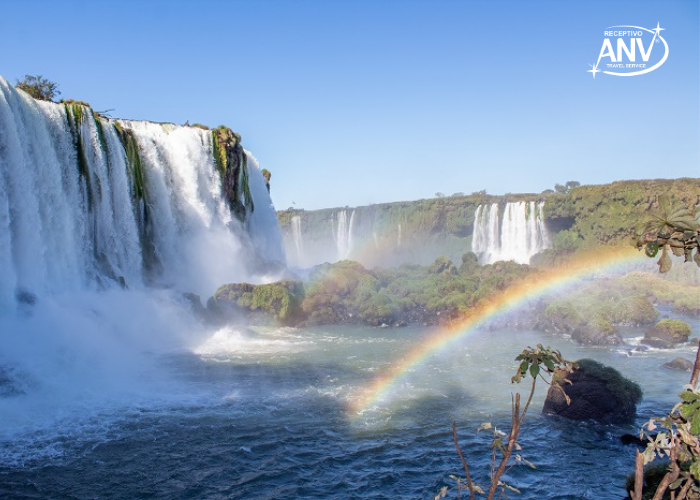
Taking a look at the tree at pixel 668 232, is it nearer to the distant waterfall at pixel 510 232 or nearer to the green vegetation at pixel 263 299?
the green vegetation at pixel 263 299

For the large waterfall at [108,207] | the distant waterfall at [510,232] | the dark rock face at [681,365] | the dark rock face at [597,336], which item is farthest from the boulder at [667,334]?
the distant waterfall at [510,232]

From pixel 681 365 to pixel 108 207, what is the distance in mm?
24560

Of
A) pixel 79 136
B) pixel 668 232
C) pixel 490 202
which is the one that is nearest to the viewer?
pixel 668 232

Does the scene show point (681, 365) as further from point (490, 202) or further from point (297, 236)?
point (297, 236)

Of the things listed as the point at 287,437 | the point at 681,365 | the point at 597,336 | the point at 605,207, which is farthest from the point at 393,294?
the point at 605,207

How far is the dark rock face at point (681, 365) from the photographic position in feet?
61.6

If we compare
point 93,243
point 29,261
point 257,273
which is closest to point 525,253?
point 257,273

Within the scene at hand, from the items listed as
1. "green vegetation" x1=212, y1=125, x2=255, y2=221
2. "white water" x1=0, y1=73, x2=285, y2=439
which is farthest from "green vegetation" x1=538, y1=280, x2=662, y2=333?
"green vegetation" x1=212, y1=125, x2=255, y2=221

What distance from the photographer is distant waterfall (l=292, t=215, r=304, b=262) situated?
70.5m

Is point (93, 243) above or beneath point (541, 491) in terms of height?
above

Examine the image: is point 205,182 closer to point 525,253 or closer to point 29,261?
point 29,261

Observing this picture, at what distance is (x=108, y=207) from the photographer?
1010 inches

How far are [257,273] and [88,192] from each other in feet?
49.7

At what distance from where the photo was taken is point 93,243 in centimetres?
2453
